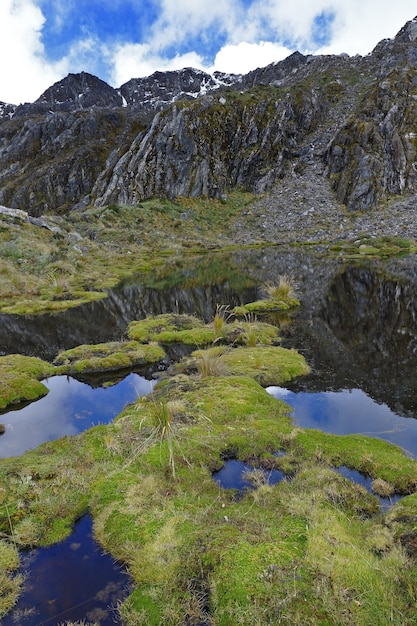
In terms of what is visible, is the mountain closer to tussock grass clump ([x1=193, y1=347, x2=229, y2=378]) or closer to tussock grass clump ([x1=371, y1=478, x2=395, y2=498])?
tussock grass clump ([x1=193, y1=347, x2=229, y2=378])

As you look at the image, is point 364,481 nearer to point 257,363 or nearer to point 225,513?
point 225,513

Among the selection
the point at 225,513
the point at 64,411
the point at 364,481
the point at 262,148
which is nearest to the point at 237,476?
the point at 225,513

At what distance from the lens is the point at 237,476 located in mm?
8883

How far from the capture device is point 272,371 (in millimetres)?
15414

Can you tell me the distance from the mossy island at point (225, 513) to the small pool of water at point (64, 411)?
1255 mm

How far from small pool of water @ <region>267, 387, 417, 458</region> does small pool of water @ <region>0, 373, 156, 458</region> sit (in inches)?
215

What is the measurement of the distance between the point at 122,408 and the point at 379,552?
30.5ft

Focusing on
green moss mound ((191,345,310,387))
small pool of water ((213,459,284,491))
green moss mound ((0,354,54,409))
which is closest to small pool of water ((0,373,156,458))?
green moss mound ((0,354,54,409))

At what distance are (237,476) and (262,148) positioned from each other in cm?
11374

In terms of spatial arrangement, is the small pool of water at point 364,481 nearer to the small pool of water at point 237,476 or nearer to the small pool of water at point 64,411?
the small pool of water at point 237,476

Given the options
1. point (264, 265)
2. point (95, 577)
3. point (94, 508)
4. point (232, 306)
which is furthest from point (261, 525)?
point (264, 265)

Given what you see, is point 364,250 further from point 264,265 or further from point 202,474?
point 202,474

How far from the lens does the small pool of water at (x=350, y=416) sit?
10.9m

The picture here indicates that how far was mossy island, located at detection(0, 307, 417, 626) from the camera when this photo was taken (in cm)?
518
